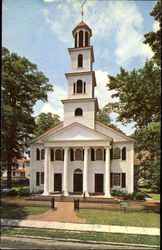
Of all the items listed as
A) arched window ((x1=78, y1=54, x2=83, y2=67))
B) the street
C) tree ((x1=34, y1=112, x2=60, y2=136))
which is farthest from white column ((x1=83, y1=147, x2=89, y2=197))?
the street

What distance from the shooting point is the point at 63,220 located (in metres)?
11.8

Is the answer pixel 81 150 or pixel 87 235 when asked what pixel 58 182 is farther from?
pixel 87 235

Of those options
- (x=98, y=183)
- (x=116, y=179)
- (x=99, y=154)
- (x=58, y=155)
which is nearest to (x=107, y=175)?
(x=98, y=183)

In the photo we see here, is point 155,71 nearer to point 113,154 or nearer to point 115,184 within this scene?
point 113,154

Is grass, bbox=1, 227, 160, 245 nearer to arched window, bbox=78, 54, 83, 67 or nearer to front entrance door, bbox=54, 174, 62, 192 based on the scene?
front entrance door, bbox=54, 174, 62, 192

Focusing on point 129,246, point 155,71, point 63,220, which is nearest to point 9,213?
point 63,220

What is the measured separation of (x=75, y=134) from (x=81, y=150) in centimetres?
191

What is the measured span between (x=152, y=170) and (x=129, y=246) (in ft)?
12.9

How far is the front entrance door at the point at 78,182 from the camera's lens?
797 inches

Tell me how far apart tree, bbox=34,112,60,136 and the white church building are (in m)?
1.25

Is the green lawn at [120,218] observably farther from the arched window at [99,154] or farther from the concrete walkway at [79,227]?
the arched window at [99,154]

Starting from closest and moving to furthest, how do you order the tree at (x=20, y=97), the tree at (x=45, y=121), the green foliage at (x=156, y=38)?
the green foliage at (x=156, y=38)
the tree at (x=20, y=97)
the tree at (x=45, y=121)

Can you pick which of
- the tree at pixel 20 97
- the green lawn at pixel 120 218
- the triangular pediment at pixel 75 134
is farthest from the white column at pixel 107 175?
the tree at pixel 20 97

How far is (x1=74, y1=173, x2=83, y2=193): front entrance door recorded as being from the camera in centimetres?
2024
